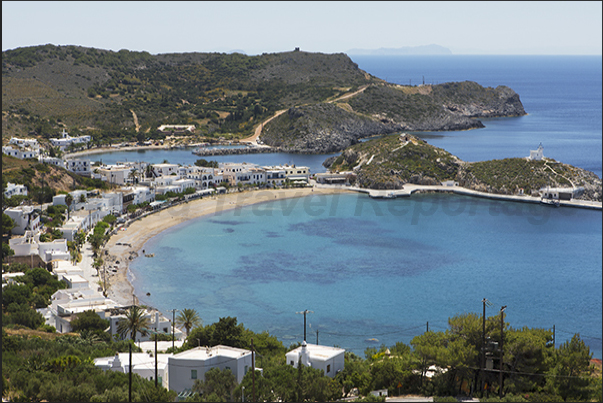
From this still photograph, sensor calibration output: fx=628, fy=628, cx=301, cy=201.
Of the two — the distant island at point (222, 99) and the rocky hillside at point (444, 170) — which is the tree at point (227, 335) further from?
the distant island at point (222, 99)

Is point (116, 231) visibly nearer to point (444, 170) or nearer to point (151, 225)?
point (151, 225)

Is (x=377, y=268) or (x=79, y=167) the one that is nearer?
Result: (x=377, y=268)

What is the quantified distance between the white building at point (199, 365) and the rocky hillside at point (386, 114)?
66952 millimetres

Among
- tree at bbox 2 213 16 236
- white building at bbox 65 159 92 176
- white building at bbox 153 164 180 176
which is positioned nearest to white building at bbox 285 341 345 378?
tree at bbox 2 213 16 236

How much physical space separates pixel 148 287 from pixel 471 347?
57.6 ft

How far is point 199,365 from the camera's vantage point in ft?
54.5

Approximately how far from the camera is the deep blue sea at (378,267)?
2695cm

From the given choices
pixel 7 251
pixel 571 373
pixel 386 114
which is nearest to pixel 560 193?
pixel 571 373

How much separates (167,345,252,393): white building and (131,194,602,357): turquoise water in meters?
7.37

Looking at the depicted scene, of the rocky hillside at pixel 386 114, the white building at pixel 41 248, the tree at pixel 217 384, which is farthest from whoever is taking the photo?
the rocky hillside at pixel 386 114

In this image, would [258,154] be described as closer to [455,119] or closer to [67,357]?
[455,119]

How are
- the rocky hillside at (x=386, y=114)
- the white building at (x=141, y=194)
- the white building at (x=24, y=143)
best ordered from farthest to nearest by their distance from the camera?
1. the rocky hillside at (x=386, y=114)
2. the white building at (x=24, y=143)
3. the white building at (x=141, y=194)

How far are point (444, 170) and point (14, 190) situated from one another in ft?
124

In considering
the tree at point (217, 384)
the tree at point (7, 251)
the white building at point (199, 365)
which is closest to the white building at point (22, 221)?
the tree at point (7, 251)
